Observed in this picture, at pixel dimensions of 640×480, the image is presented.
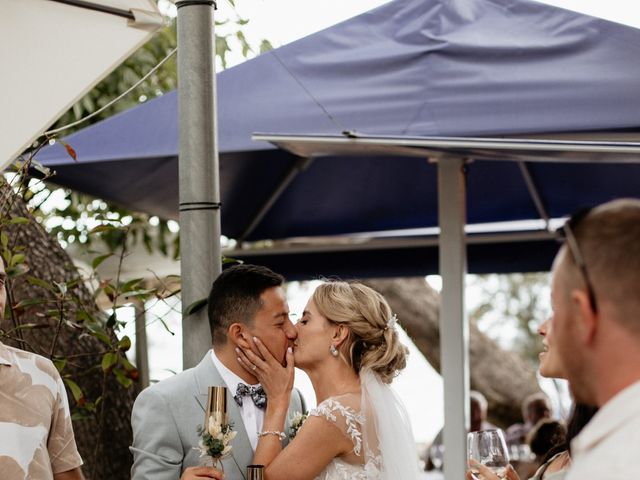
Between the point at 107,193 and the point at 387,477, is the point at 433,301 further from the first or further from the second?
the point at 387,477

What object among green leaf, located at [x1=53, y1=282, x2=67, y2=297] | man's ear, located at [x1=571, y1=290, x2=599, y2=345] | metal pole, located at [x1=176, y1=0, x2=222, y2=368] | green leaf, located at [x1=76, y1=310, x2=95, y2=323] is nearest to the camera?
man's ear, located at [x1=571, y1=290, x2=599, y2=345]

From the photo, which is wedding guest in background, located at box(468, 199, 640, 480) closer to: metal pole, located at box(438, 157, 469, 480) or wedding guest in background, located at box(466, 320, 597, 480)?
wedding guest in background, located at box(466, 320, 597, 480)

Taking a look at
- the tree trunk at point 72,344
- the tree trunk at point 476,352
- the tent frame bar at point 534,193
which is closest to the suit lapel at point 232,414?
the tree trunk at point 72,344

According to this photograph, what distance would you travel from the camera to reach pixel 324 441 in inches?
142

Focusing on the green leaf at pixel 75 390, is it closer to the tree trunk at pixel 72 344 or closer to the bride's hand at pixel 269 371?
the tree trunk at pixel 72 344

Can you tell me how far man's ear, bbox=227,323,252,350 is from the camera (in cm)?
360

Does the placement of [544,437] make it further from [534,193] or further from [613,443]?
[613,443]

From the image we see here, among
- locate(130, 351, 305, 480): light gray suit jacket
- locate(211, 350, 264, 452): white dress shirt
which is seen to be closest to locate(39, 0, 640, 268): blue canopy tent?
locate(211, 350, 264, 452): white dress shirt

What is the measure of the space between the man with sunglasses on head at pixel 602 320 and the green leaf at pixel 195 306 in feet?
6.29

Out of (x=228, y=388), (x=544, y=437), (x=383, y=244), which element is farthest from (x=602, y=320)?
(x=383, y=244)

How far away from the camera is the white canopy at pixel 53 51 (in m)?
3.11

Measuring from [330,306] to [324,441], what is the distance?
502 millimetres

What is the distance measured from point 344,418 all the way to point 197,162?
97cm

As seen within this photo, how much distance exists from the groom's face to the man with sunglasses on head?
192 centimetres
